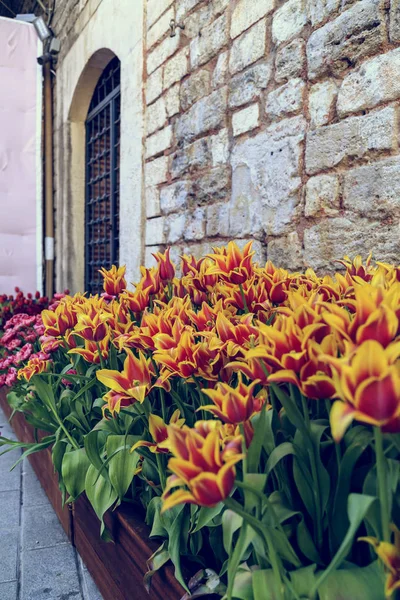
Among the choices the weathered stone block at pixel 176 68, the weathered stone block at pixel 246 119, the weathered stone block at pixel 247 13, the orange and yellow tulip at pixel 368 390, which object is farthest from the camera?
the weathered stone block at pixel 176 68

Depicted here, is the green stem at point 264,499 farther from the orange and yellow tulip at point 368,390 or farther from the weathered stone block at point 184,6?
the weathered stone block at point 184,6

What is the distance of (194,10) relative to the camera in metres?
3.06

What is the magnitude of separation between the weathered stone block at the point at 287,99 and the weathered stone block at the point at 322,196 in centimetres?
36

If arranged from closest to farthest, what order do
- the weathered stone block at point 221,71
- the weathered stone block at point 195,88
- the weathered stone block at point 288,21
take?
the weathered stone block at point 288,21
the weathered stone block at point 221,71
the weathered stone block at point 195,88

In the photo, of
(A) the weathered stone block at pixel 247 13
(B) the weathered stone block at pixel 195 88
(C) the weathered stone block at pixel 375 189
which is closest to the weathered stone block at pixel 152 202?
(B) the weathered stone block at pixel 195 88

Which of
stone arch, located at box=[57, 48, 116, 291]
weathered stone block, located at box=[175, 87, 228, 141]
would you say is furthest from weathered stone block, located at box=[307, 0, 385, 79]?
stone arch, located at box=[57, 48, 116, 291]

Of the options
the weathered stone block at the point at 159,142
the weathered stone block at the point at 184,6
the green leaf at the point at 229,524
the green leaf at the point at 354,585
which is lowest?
the green leaf at the point at 354,585

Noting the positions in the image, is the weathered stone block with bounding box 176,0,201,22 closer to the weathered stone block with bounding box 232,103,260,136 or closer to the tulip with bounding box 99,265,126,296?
the weathered stone block with bounding box 232,103,260,136

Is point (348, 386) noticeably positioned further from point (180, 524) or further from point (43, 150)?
point (43, 150)

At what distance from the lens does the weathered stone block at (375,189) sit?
184 cm

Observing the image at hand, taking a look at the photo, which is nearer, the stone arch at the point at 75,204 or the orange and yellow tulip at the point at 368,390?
the orange and yellow tulip at the point at 368,390

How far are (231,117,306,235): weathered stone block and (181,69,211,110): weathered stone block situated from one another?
21.2 inches

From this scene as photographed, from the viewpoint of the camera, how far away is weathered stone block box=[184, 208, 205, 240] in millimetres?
3074

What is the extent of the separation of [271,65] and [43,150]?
4.56 metres
